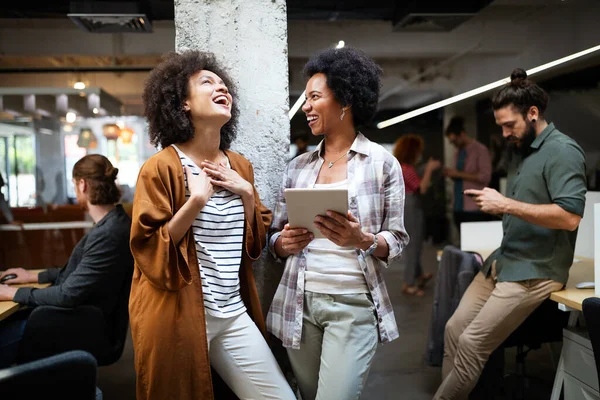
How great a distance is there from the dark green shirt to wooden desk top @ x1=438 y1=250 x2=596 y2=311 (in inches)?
3.5

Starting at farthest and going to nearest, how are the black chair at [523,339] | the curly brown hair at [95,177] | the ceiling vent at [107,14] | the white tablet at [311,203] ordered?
the ceiling vent at [107,14], the black chair at [523,339], the curly brown hair at [95,177], the white tablet at [311,203]

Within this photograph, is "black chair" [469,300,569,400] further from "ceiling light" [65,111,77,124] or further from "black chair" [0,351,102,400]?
"ceiling light" [65,111,77,124]

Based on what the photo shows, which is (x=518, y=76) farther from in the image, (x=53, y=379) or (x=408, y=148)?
(x=408, y=148)

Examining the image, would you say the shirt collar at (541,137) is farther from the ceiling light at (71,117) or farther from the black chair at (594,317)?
the ceiling light at (71,117)

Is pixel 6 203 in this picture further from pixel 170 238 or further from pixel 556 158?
pixel 556 158

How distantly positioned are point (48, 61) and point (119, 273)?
13.3 feet

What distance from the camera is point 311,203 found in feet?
5.31

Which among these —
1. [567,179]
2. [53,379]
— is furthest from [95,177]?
[567,179]

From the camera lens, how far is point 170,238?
164 cm

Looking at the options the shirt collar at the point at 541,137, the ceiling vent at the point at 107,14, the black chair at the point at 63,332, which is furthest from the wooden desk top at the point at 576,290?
the ceiling vent at the point at 107,14

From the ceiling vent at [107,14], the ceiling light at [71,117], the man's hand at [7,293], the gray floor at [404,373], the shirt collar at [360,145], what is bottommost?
the gray floor at [404,373]

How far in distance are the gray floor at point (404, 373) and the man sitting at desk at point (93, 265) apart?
3.03 ft

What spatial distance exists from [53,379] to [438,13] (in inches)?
166

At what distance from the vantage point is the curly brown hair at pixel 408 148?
5.58 m
